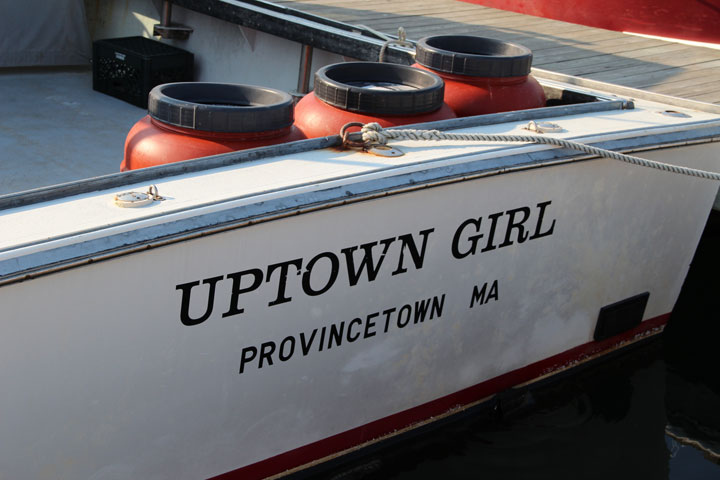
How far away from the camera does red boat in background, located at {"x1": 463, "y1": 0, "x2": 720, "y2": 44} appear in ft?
20.2

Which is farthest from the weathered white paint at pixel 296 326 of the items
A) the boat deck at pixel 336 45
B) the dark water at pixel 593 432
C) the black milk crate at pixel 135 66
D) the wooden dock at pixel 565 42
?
the black milk crate at pixel 135 66

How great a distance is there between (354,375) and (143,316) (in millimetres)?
923

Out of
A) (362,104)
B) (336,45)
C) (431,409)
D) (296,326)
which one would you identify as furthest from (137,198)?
(336,45)

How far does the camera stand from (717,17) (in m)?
6.10

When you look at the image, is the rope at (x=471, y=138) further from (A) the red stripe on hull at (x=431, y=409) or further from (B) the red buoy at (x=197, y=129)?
(A) the red stripe on hull at (x=431, y=409)

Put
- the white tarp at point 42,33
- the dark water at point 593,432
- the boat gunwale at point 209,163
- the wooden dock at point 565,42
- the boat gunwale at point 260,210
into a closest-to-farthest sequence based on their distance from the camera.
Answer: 1. the boat gunwale at point 260,210
2. the boat gunwale at point 209,163
3. the dark water at point 593,432
4. the wooden dock at point 565,42
5. the white tarp at point 42,33

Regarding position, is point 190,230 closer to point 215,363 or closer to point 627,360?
point 215,363

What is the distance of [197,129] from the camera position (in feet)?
9.42

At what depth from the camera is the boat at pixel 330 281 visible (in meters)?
2.33

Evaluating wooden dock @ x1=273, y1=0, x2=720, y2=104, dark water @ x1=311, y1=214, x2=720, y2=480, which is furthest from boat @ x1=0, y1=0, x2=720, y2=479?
wooden dock @ x1=273, y1=0, x2=720, y2=104

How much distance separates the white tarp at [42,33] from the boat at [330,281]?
231 cm

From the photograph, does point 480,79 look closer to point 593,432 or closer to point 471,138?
point 471,138

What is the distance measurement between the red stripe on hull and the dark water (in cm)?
9

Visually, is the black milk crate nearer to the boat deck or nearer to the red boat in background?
the boat deck
